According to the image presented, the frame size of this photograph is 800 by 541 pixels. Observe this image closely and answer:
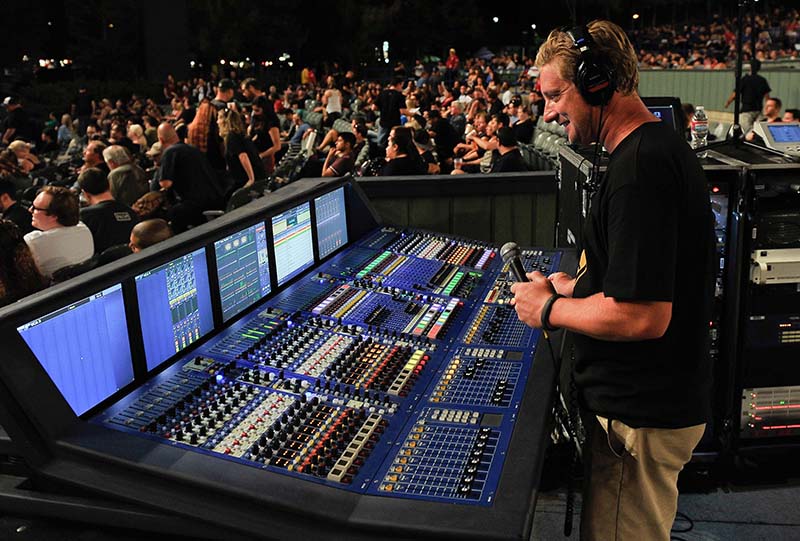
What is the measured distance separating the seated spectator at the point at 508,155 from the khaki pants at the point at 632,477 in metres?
4.47

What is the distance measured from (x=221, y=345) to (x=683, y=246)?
1406mm

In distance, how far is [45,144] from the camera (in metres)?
17.0

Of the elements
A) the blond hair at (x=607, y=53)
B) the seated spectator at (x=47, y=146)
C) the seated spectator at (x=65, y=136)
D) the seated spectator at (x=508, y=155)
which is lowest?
the seated spectator at (x=47, y=146)

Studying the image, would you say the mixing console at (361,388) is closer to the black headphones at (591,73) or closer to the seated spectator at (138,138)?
the black headphones at (591,73)

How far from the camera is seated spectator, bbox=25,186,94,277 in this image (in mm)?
4277

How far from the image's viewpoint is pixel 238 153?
25.8 feet

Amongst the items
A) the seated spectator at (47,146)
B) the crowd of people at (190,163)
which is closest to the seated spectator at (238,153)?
the crowd of people at (190,163)

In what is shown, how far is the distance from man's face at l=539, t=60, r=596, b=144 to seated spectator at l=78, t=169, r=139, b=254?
3.74m

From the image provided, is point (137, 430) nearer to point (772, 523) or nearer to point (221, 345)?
point (221, 345)

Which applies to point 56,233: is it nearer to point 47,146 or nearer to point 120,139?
point 120,139

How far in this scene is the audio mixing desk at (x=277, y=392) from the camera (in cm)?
182

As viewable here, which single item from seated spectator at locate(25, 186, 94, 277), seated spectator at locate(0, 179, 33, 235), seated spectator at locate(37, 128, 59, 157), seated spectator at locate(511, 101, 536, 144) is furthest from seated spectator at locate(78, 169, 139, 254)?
seated spectator at locate(37, 128, 59, 157)

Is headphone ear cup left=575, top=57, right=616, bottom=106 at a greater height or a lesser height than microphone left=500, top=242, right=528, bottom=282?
greater

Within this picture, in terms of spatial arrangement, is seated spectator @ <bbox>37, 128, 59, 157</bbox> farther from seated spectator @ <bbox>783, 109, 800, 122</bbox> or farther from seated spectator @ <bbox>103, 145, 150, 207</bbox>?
seated spectator @ <bbox>783, 109, 800, 122</bbox>
